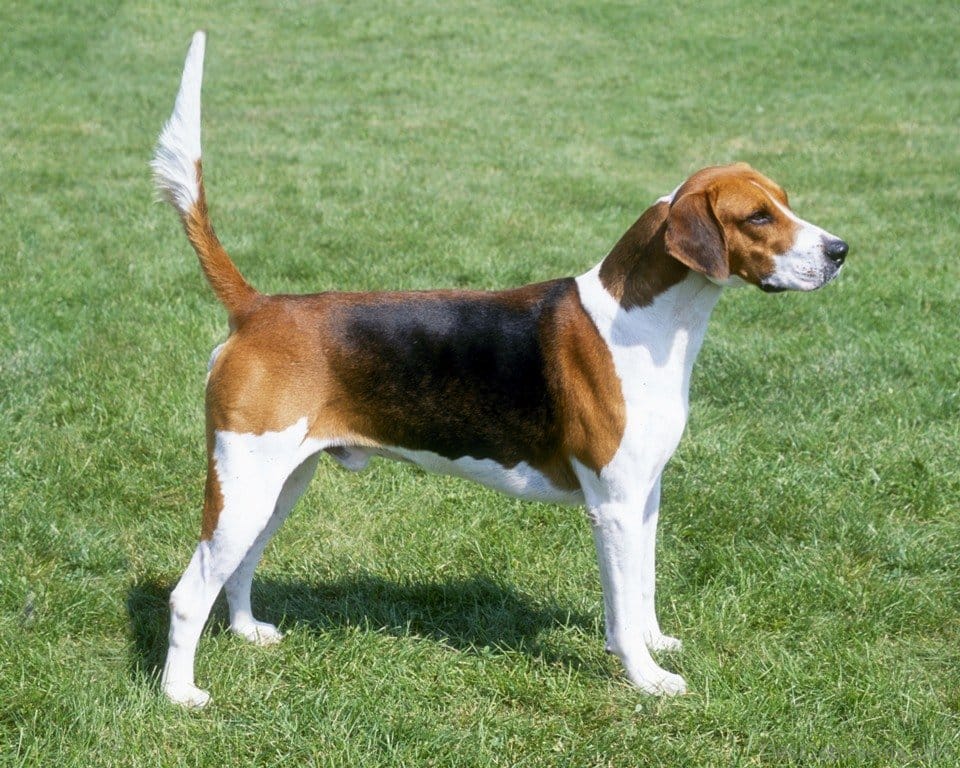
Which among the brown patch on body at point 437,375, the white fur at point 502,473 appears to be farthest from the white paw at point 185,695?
the white fur at point 502,473

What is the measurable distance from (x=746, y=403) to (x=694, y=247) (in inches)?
114

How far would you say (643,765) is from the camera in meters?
3.54

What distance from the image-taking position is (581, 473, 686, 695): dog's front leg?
374cm

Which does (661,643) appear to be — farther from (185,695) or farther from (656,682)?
(185,695)

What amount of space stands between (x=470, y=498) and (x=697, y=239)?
211 centimetres

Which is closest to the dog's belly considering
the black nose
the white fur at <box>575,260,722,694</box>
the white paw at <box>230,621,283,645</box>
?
the white fur at <box>575,260,722,694</box>

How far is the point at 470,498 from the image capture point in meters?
5.21

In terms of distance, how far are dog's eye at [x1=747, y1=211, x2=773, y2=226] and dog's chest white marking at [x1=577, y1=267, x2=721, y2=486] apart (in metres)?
0.24

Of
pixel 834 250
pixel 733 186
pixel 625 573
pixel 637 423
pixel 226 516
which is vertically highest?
pixel 733 186

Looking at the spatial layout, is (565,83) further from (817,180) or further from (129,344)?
(129,344)

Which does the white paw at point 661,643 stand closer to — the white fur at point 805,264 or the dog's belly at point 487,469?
the dog's belly at point 487,469

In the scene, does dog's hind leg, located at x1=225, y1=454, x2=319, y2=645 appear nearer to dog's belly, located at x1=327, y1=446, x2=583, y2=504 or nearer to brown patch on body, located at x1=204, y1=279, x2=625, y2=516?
dog's belly, located at x1=327, y1=446, x2=583, y2=504

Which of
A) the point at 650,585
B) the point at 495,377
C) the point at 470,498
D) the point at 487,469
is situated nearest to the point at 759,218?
the point at 495,377

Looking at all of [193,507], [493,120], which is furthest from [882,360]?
[493,120]
